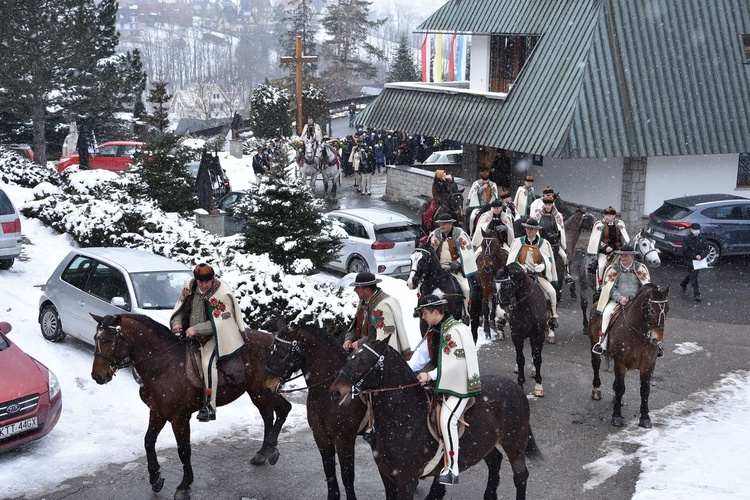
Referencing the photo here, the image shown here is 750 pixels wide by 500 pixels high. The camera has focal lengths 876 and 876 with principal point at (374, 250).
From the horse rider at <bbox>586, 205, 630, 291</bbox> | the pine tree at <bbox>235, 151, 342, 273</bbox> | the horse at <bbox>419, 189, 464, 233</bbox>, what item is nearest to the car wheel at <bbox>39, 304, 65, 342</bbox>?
the pine tree at <bbox>235, 151, 342, 273</bbox>

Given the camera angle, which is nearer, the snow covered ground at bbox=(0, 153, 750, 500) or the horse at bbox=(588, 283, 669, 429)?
the snow covered ground at bbox=(0, 153, 750, 500)

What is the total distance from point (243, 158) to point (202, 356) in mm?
34065

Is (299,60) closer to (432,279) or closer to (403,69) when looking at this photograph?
(432,279)

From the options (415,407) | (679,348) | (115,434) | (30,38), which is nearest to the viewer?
(415,407)

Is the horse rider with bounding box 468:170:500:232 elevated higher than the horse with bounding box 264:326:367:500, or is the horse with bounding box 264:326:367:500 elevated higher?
the horse rider with bounding box 468:170:500:232

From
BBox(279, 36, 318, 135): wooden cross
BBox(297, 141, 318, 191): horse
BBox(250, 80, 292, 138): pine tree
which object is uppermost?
BBox(279, 36, 318, 135): wooden cross

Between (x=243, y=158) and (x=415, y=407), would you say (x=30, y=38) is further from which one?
(x=415, y=407)

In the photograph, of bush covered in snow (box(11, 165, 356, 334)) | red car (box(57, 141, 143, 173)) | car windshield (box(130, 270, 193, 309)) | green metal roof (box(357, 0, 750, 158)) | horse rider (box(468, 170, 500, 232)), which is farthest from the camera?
red car (box(57, 141, 143, 173))

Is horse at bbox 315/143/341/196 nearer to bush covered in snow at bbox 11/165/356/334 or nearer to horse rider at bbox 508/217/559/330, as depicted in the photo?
bush covered in snow at bbox 11/165/356/334

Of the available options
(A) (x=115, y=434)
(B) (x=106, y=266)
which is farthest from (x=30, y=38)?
(A) (x=115, y=434)

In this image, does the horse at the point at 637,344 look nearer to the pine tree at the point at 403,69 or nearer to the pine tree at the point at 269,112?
the pine tree at the point at 269,112

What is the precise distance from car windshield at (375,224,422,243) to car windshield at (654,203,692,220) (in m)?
6.33

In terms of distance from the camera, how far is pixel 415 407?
8.12 metres

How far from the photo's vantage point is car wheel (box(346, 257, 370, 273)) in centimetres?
1975
